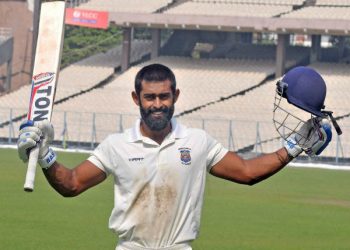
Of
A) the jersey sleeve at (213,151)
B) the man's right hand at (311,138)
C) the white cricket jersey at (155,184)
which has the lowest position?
the white cricket jersey at (155,184)

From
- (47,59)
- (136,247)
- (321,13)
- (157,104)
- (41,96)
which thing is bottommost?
(136,247)

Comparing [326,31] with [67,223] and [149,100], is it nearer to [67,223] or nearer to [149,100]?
[67,223]

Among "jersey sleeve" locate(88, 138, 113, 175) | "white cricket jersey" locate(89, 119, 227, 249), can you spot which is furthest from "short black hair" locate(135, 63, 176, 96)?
"jersey sleeve" locate(88, 138, 113, 175)

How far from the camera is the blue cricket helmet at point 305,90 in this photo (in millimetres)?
7762

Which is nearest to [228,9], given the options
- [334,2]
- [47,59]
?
[334,2]

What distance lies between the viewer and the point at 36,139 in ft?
24.5

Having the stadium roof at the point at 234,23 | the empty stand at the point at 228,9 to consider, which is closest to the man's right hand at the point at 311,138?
the stadium roof at the point at 234,23

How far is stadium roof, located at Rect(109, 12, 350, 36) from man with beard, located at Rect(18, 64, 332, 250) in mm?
46281

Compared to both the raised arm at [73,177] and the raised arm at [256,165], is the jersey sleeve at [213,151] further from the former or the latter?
the raised arm at [73,177]

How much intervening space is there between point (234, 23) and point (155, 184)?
48.5 metres

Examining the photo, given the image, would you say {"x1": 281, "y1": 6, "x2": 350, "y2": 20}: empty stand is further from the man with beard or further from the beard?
the beard

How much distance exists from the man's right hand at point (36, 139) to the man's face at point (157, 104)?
0.64m

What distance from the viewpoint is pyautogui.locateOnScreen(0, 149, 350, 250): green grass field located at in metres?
19.6

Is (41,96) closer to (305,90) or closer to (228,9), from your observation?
(305,90)
